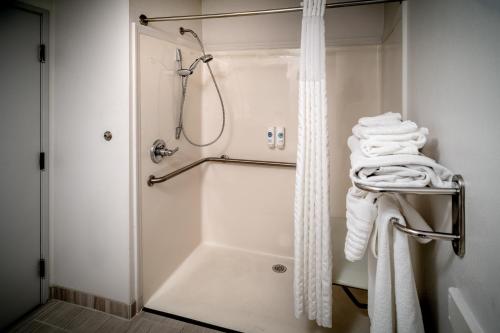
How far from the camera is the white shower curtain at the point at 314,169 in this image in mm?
1225

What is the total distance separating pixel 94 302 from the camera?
1716 millimetres

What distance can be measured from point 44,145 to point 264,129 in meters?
1.56

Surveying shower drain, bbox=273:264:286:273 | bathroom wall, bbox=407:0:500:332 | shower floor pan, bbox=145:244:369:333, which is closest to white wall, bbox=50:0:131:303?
shower floor pan, bbox=145:244:369:333

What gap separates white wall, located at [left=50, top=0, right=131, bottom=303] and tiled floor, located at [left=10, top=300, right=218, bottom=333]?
0.13 meters

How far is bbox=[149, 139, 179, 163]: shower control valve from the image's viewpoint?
5.70 feet

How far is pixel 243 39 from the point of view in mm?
2264

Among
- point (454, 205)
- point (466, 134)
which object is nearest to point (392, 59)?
point (466, 134)

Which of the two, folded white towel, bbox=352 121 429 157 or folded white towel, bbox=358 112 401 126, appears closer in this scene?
folded white towel, bbox=352 121 429 157

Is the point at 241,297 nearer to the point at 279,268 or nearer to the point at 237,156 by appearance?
the point at 279,268

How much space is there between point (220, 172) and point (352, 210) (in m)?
1.63

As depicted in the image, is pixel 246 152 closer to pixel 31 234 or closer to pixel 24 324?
pixel 31 234

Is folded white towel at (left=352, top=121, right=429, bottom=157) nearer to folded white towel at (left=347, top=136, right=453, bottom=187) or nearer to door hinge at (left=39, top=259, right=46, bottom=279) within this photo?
folded white towel at (left=347, top=136, right=453, bottom=187)

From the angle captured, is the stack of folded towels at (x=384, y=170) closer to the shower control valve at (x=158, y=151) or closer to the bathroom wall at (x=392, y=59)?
the bathroom wall at (x=392, y=59)

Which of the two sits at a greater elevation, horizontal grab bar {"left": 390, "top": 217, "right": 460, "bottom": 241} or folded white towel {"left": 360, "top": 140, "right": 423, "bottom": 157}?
folded white towel {"left": 360, "top": 140, "right": 423, "bottom": 157}
